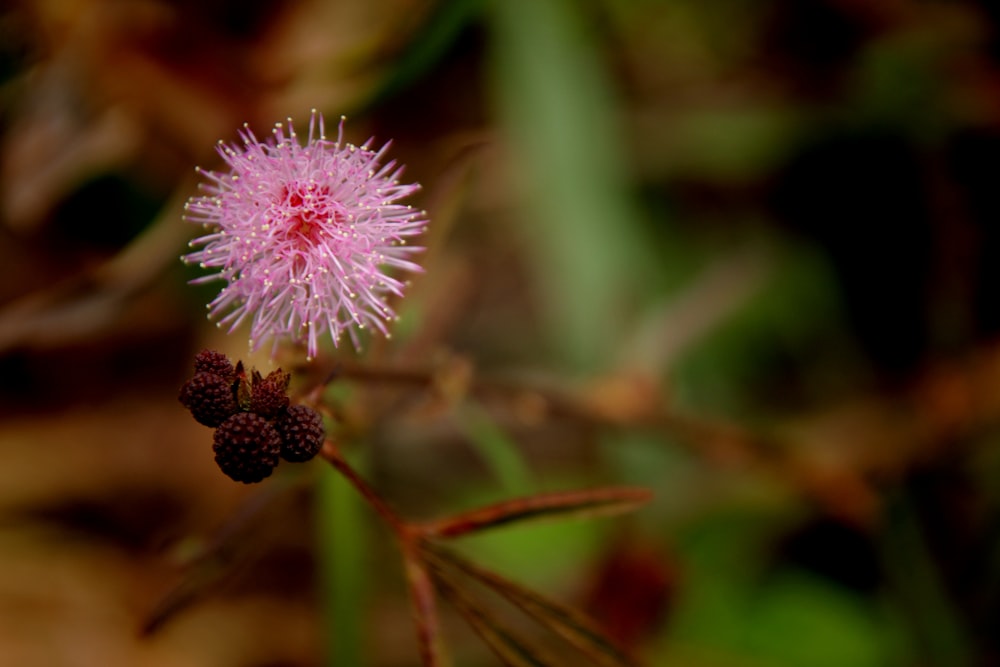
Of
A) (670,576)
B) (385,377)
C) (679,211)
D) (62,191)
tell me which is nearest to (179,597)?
(385,377)

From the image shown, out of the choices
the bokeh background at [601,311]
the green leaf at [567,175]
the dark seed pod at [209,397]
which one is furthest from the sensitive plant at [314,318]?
the green leaf at [567,175]

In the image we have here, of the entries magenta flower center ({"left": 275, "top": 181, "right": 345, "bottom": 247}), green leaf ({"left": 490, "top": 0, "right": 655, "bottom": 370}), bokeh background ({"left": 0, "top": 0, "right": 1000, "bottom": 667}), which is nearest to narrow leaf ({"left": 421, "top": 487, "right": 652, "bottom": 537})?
magenta flower center ({"left": 275, "top": 181, "right": 345, "bottom": 247})

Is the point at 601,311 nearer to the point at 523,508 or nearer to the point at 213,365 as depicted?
the point at 523,508

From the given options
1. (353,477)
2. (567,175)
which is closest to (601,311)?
(567,175)

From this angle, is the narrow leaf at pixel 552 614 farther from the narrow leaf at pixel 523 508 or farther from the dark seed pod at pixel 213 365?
the dark seed pod at pixel 213 365

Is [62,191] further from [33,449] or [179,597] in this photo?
[179,597]

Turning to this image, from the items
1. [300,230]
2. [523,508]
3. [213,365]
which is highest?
[300,230]
